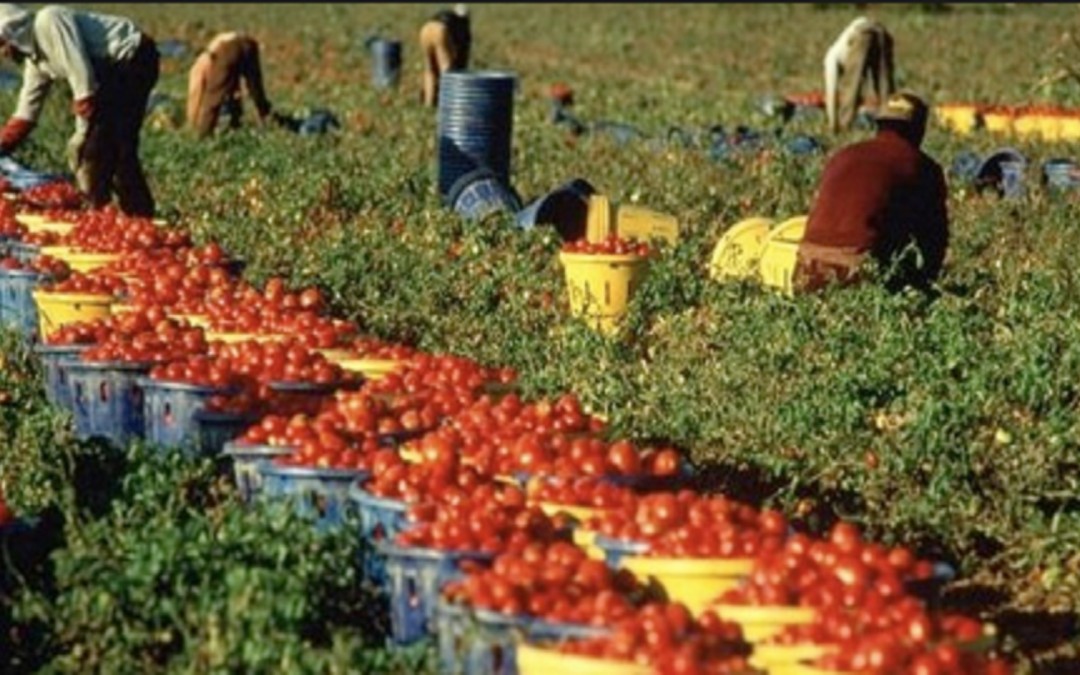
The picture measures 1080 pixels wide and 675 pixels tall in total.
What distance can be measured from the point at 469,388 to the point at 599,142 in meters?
12.5

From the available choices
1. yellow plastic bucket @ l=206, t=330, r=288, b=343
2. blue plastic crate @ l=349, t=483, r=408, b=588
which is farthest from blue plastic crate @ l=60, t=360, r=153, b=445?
blue plastic crate @ l=349, t=483, r=408, b=588

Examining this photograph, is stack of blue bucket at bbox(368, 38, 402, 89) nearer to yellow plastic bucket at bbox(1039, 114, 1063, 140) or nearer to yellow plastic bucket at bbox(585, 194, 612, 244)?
yellow plastic bucket at bbox(1039, 114, 1063, 140)

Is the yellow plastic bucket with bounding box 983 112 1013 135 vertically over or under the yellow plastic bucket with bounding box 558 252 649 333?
under

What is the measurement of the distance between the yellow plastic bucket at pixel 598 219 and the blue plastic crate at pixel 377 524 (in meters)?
6.86

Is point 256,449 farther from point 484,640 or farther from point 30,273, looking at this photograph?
point 30,273

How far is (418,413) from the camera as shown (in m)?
7.87

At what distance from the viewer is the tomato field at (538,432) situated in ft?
20.6

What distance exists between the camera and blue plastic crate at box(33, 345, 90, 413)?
9109mm

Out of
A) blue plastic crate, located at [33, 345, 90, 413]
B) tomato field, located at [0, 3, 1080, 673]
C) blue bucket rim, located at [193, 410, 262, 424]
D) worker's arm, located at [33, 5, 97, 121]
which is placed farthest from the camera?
worker's arm, located at [33, 5, 97, 121]

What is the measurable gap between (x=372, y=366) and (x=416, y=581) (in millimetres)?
2520

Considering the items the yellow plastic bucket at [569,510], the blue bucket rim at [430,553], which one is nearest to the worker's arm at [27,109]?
the yellow plastic bucket at [569,510]

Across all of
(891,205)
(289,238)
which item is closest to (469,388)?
(891,205)

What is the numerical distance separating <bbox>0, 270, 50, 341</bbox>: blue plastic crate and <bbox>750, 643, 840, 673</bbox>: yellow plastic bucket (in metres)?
5.75

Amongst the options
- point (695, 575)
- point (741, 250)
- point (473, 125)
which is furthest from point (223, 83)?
point (695, 575)
